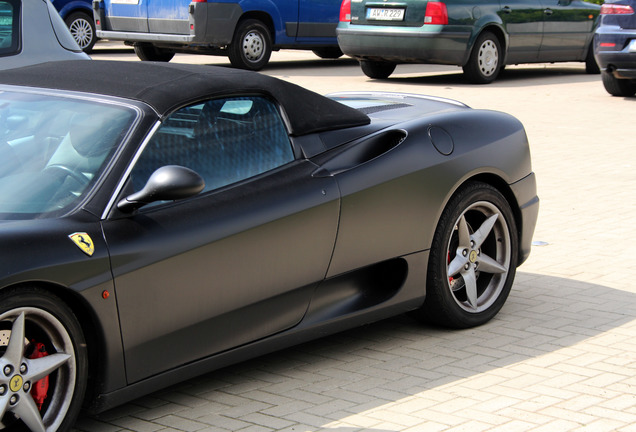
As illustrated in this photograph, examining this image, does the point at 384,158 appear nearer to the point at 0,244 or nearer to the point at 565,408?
the point at 565,408

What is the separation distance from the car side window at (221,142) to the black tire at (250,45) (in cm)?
1283

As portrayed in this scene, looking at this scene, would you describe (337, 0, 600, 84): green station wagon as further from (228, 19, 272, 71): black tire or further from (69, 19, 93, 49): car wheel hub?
(69, 19, 93, 49): car wheel hub

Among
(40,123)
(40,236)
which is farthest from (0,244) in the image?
(40,123)

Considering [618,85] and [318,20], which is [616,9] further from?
[318,20]

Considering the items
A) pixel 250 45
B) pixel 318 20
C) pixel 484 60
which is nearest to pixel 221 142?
pixel 484 60

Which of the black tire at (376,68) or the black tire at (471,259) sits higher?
the black tire at (471,259)

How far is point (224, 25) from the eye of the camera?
16.8 meters

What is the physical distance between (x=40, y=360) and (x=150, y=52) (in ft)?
51.5

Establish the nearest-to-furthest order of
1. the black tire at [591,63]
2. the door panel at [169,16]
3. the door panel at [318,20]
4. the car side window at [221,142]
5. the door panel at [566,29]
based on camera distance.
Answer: the car side window at [221,142] → the door panel at [169,16] → the door panel at [566,29] → the black tire at [591,63] → the door panel at [318,20]

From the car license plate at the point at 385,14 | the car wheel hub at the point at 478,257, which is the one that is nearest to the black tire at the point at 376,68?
the car license plate at the point at 385,14

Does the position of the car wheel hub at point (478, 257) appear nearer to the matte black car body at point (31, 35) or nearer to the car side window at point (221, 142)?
the car side window at point (221, 142)

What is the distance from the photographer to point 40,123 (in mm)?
4230

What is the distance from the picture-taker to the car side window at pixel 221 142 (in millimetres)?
4105

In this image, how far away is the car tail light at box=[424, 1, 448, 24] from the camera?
14930mm
